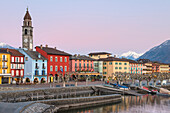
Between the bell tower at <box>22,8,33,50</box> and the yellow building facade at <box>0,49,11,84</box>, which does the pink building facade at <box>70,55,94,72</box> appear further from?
the yellow building facade at <box>0,49,11,84</box>

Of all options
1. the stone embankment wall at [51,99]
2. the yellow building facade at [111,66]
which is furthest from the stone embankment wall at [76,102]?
the yellow building facade at [111,66]

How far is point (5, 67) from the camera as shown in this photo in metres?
81.2

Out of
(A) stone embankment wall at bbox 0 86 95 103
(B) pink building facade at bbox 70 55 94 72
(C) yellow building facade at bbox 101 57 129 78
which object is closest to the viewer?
(A) stone embankment wall at bbox 0 86 95 103

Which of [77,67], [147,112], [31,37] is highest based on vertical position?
[31,37]

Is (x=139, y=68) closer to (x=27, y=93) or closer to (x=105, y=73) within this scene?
(x=105, y=73)

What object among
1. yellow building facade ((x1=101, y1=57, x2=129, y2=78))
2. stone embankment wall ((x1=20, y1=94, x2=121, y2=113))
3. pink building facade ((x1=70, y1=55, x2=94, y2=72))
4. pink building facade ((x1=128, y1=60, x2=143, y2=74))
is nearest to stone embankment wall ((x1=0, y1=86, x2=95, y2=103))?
stone embankment wall ((x1=20, y1=94, x2=121, y2=113))

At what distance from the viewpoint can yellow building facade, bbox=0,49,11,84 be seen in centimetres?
8044

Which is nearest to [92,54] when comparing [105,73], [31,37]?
[105,73]

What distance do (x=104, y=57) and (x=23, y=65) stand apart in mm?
63446

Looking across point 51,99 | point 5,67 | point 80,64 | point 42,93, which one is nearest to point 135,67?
point 80,64

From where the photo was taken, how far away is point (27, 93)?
59719mm

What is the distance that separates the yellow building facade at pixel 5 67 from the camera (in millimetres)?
80438

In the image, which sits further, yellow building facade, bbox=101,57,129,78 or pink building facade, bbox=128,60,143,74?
pink building facade, bbox=128,60,143,74

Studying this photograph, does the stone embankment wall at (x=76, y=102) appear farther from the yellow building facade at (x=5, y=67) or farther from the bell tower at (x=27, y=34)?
the bell tower at (x=27, y=34)
